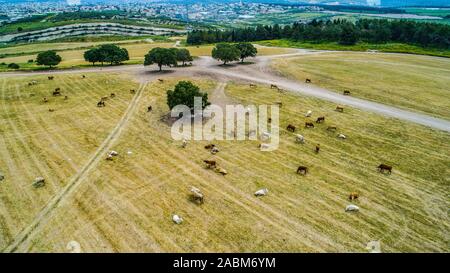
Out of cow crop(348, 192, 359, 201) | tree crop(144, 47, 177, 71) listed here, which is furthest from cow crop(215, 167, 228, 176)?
tree crop(144, 47, 177, 71)

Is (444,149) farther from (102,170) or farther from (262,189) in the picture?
(102,170)

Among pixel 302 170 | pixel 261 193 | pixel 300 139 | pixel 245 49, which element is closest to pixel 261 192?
pixel 261 193

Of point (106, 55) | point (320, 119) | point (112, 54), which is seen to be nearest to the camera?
point (320, 119)

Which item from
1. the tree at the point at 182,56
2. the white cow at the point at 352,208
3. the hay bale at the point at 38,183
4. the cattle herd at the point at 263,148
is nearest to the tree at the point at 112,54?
the tree at the point at 182,56

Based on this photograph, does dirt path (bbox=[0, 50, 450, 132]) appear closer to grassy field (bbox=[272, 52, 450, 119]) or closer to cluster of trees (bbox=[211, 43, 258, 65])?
cluster of trees (bbox=[211, 43, 258, 65])

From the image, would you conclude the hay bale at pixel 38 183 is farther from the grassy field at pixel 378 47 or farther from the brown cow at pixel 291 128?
the grassy field at pixel 378 47

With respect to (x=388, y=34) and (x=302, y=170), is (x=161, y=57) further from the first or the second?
(x=388, y=34)
